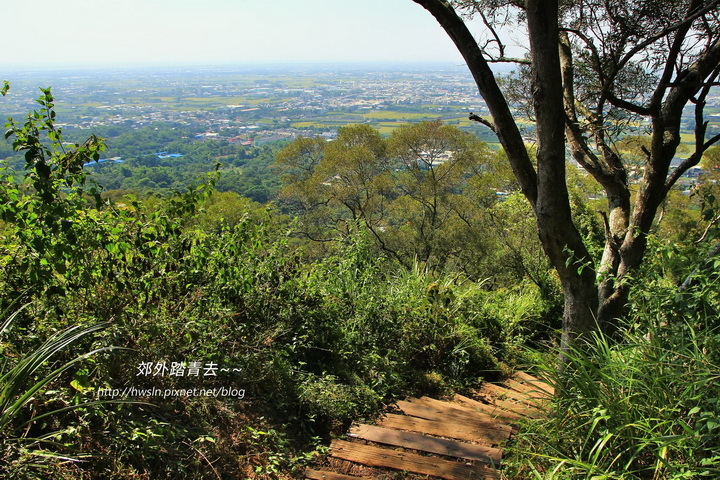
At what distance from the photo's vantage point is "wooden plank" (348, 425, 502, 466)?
2.17 meters

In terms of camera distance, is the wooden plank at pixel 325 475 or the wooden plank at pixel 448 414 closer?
the wooden plank at pixel 325 475

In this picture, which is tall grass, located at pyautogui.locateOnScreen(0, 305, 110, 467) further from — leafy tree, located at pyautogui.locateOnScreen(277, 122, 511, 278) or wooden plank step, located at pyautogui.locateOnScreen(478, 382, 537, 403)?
leafy tree, located at pyautogui.locateOnScreen(277, 122, 511, 278)

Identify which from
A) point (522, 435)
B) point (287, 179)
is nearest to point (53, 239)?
point (522, 435)

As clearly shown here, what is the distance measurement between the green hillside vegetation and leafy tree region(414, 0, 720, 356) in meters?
0.44

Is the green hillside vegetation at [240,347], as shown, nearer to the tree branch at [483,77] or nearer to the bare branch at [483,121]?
the tree branch at [483,77]

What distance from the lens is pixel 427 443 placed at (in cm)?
231

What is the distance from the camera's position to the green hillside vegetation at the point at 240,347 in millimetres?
1769

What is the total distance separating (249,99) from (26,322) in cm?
6735

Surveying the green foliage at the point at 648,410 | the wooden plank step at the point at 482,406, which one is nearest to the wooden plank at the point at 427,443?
the green foliage at the point at 648,410

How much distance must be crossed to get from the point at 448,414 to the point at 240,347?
49.4 inches

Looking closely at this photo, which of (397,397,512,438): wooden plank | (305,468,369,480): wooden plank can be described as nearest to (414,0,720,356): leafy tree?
(397,397,512,438): wooden plank

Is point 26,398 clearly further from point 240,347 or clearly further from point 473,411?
point 473,411

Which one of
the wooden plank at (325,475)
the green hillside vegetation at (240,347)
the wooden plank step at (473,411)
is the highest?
the green hillside vegetation at (240,347)

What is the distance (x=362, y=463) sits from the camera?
2.19m
